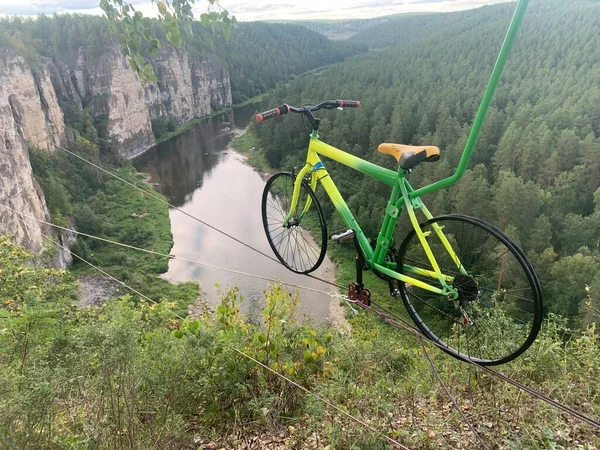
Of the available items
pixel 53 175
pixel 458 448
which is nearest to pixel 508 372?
pixel 458 448

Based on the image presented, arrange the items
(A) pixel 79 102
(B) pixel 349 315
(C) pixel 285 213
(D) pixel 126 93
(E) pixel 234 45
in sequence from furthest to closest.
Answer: (E) pixel 234 45 < (D) pixel 126 93 < (A) pixel 79 102 < (B) pixel 349 315 < (C) pixel 285 213

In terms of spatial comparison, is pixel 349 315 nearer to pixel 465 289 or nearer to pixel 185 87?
pixel 465 289

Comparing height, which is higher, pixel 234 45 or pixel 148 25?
pixel 148 25

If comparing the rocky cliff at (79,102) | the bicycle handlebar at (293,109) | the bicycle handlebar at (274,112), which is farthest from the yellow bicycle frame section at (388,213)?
the rocky cliff at (79,102)

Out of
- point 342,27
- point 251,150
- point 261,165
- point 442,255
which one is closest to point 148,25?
point 442,255

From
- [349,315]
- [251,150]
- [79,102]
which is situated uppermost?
[349,315]

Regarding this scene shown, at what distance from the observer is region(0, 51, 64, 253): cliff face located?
18.8 metres

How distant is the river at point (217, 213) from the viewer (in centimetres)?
2154

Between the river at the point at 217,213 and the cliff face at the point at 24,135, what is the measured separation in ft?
24.7

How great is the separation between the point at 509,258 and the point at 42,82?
1644 inches

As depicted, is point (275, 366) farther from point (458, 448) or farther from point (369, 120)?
point (369, 120)

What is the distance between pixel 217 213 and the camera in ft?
103

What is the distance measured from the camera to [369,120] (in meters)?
38.8

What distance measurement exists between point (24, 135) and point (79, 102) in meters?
17.6
